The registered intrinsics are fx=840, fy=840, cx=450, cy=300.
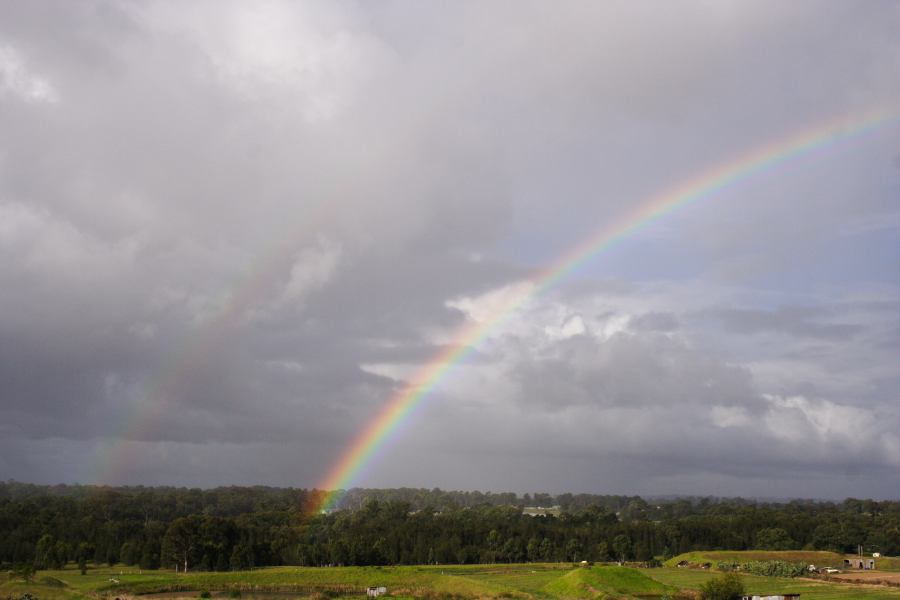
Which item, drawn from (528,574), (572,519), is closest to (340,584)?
(528,574)

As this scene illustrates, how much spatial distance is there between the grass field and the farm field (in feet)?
0.29

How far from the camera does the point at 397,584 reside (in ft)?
322

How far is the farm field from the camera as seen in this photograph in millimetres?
82812

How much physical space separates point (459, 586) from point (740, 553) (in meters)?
63.4

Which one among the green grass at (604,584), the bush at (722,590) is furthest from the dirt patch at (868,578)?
the green grass at (604,584)

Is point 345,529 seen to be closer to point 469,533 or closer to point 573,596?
point 469,533

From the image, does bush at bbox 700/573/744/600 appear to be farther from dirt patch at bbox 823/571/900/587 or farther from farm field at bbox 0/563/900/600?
dirt patch at bbox 823/571/900/587

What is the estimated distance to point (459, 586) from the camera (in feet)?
303

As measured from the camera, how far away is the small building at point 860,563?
123375 millimetres

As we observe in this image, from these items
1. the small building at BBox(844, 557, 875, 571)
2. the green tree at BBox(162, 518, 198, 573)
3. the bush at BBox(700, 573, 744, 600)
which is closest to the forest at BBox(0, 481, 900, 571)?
the green tree at BBox(162, 518, 198, 573)

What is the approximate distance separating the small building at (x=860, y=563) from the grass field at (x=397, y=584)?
24.3 m

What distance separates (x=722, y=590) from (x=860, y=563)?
61.8 m

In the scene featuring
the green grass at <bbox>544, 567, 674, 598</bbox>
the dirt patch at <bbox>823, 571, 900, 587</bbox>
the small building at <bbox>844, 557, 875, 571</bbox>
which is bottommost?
the small building at <bbox>844, 557, 875, 571</bbox>

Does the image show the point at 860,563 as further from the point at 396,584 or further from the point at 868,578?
the point at 396,584
